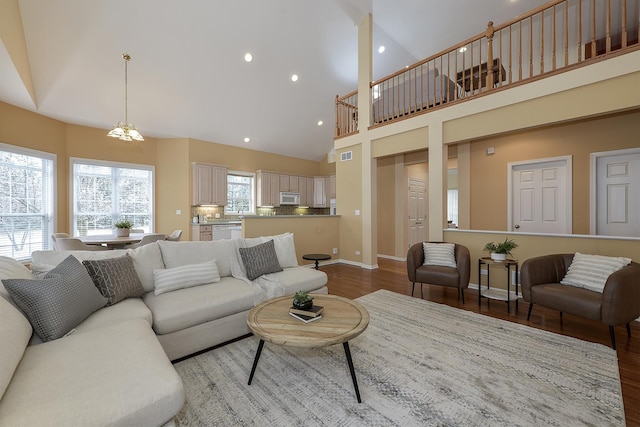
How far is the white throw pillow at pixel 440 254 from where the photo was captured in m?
3.71

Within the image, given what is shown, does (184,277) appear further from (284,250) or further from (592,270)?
(592,270)

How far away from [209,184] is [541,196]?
7.13 meters

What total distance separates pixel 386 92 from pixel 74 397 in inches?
232

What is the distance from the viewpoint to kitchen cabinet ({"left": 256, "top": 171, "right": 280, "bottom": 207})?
8.05 m

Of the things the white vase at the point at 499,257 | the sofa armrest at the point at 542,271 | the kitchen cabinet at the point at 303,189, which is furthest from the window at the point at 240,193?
the sofa armrest at the point at 542,271

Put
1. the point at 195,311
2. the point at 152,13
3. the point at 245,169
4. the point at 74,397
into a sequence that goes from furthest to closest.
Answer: the point at 245,169, the point at 152,13, the point at 195,311, the point at 74,397

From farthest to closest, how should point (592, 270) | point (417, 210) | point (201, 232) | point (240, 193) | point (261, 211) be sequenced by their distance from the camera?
point (261, 211) → point (240, 193) → point (417, 210) → point (201, 232) → point (592, 270)

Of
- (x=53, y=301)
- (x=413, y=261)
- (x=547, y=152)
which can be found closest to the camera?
(x=53, y=301)

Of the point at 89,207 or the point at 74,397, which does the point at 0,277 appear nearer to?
the point at 74,397

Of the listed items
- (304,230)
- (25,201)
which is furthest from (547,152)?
(25,201)

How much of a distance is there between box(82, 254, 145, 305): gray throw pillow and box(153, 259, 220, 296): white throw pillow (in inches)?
6.3

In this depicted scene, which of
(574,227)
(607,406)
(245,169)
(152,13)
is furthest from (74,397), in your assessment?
(245,169)

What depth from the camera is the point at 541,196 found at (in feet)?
15.1

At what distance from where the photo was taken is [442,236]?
440 centimetres
